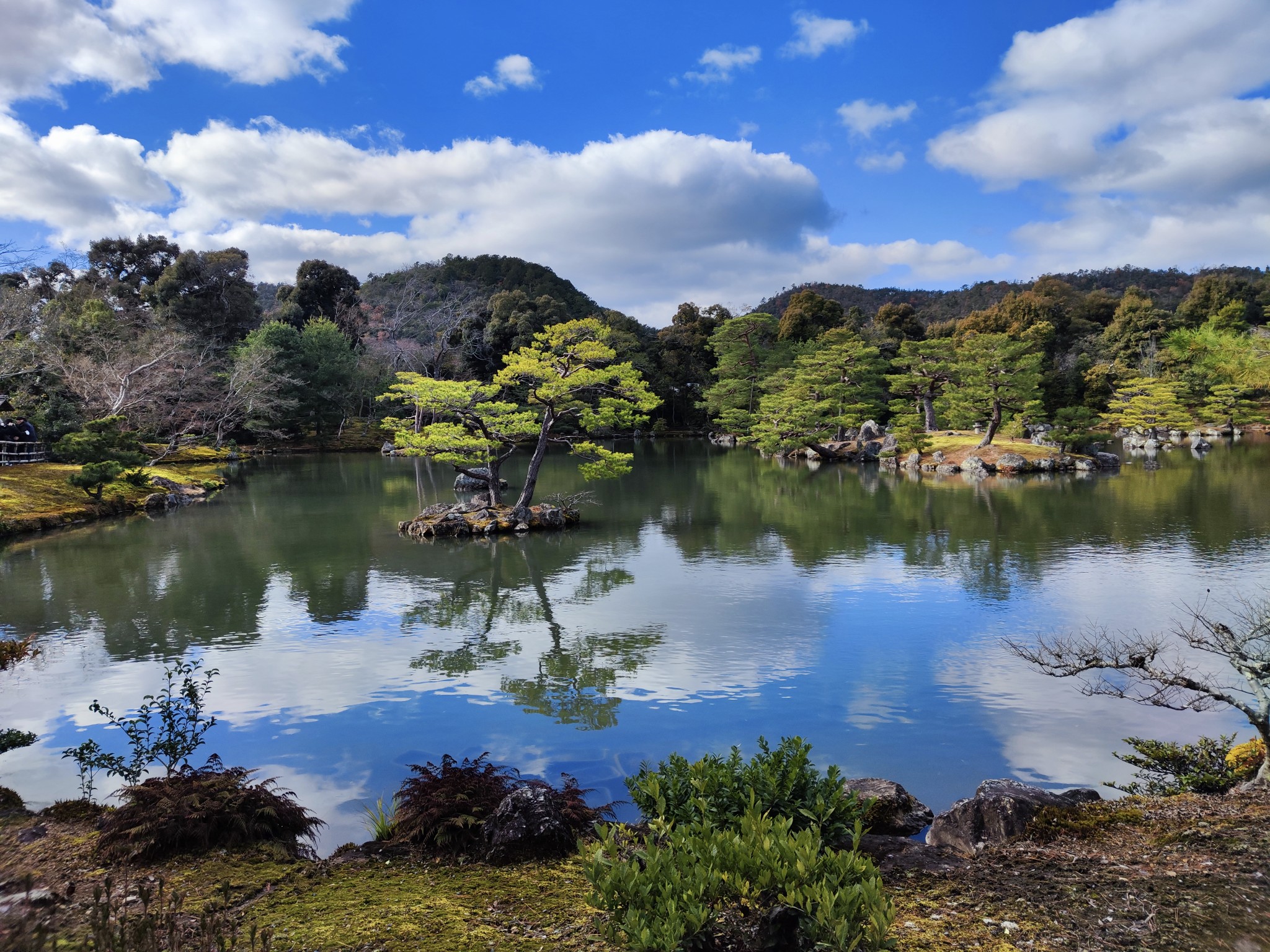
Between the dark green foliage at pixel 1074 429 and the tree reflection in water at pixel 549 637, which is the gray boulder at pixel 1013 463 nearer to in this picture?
the dark green foliage at pixel 1074 429

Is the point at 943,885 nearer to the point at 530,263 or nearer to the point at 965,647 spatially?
the point at 965,647

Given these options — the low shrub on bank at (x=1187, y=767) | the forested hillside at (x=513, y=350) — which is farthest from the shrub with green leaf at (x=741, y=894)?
the forested hillside at (x=513, y=350)

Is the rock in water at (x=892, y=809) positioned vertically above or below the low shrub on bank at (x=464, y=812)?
below

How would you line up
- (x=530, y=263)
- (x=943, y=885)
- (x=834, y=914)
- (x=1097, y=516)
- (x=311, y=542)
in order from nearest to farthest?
(x=834, y=914), (x=943, y=885), (x=311, y=542), (x=1097, y=516), (x=530, y=263)

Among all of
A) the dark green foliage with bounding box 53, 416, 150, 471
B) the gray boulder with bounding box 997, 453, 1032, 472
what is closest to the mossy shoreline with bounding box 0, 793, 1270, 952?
the dark green foliage with bounding box 53, 416, 150, 471

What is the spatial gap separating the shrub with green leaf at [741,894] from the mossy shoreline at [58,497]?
19.8 meters

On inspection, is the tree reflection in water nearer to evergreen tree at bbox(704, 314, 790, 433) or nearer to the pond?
the pond

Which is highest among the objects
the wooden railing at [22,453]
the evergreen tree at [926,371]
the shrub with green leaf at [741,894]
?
the evergreen tree at [926,371]

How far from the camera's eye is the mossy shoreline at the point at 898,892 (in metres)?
2.75

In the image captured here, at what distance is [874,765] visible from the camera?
5.97m

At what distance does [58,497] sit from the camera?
20.2m

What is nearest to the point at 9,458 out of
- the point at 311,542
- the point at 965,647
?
the point at 311,542

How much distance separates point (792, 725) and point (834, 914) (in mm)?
4432

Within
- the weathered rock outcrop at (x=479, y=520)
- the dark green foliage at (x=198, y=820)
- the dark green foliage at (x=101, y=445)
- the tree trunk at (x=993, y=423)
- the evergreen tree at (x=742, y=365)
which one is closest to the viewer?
the dark green foliage at (x=198, y=820)
